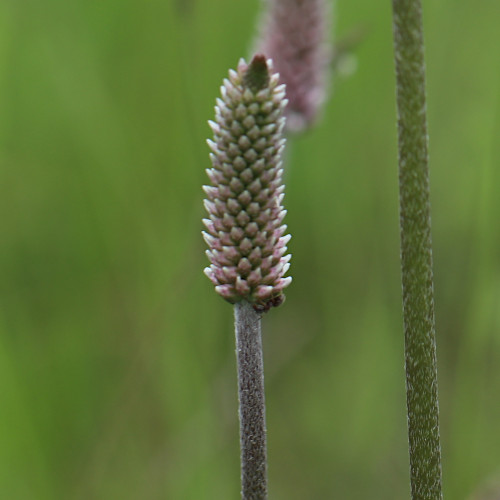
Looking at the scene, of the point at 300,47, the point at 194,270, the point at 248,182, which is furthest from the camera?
the point at 194,270

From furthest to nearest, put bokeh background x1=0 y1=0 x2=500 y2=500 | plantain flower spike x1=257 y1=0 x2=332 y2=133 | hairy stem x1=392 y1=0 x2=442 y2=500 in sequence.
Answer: bokeh background x1=0 y1=0 x2=500 y2=500
plantain flower spike x1=257 y1=0 x2=332 y2=133
hairy stem x1=392 y1=0 x2=442 y2=500

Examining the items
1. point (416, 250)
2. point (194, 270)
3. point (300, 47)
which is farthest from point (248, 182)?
point (194, 270)

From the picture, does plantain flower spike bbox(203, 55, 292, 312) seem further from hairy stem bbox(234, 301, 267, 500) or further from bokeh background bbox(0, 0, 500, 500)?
bokeh background bbox(0, 0, 500, 500)

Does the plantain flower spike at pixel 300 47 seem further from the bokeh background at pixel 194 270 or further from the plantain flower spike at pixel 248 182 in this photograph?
the plantain flower spike at pixel 248 182

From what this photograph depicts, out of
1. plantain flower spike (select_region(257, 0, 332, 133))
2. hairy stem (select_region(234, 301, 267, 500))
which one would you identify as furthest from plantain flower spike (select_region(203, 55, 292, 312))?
plantain flower spike (select_region(257, 0, 332, 133))

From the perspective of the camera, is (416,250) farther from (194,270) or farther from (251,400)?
(194,270)

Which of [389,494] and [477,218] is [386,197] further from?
[389,494]

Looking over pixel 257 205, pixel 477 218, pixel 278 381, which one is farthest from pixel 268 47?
pixel 278 381
